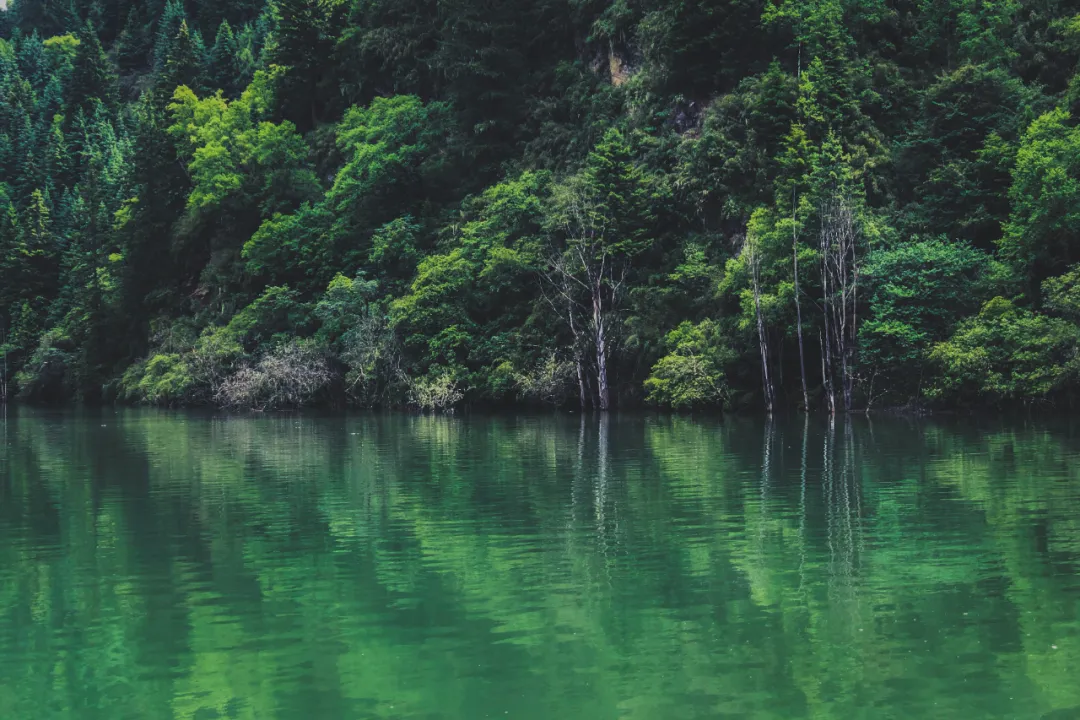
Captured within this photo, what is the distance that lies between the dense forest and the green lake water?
833 inches

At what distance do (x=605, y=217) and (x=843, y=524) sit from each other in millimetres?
39443

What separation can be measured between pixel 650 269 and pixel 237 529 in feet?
131

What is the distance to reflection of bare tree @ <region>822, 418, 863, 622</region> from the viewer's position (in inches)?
527

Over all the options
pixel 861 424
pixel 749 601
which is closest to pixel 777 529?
pixel 749 601

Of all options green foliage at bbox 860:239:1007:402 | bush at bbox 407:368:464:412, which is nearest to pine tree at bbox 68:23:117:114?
bush at bbox 407:368:464:412

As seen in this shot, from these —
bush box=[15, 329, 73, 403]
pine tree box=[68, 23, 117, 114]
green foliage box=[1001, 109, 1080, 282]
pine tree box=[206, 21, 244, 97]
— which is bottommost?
bush box=[15, 329, 73, 403]

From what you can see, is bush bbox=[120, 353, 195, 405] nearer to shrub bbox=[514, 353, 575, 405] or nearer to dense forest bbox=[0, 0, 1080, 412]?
dense forest bbox=[0, 0, 1080, 412]

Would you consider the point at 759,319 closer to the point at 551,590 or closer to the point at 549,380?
the point at 549,380

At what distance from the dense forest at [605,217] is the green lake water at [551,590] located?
69.5 ft

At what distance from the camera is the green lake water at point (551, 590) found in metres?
9.85

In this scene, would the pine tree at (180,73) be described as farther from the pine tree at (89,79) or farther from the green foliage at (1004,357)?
the green foliage at (1004,357)

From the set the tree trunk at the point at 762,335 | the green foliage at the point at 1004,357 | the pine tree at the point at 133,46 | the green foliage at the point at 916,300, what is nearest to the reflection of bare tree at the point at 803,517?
the green foliage at the point at 1004,357

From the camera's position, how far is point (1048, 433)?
34438 mm

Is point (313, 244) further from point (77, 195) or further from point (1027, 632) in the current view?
point (1027, 632)
